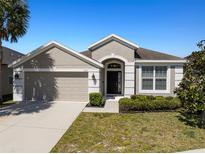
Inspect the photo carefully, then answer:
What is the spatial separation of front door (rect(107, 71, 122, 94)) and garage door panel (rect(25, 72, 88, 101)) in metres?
3.64

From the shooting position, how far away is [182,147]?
6.16 metres

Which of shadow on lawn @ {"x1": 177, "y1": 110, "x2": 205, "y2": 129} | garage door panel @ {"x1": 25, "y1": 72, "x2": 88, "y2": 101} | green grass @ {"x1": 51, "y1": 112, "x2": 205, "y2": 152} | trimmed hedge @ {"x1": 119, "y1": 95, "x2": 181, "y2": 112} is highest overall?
garage door panel @ {"x1": 25, "y1": 72, "x2": 88, "y2": 101}

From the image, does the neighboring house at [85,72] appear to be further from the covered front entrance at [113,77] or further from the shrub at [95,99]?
the shrub at [95,99]

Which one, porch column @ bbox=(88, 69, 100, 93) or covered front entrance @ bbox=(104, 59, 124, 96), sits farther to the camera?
covered front entrance @ bbox=(104, 59, 124, 96)

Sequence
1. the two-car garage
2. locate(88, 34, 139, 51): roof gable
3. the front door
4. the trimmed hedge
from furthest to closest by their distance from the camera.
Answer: the front door < locate(88, 34, 139, 51): roof gable < the two-car garage < the trimmed hedge

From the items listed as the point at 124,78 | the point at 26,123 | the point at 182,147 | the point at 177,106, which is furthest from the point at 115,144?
the point at 124,78

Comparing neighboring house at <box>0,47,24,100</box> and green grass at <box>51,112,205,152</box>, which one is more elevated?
neighboring house at <box>0,47,24,100</box>

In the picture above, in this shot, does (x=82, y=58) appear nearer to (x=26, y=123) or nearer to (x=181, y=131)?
(x=26, y=123)

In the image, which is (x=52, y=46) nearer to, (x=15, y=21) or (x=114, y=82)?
(x=15, y=21)

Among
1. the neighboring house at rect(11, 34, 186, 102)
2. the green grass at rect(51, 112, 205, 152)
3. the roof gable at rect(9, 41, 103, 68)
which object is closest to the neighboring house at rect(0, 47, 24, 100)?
the neighboring house at rect(11, 34, 186, 102)

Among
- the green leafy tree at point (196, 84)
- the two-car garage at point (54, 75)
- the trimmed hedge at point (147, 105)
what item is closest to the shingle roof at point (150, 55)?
the two-car garage at point (54, 75)

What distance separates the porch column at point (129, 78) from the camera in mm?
16000

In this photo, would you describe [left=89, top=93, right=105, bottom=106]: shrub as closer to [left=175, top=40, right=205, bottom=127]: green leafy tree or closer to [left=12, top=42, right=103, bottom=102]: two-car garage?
[left=12, top=42, right=103, bottom=102]: two-car garage

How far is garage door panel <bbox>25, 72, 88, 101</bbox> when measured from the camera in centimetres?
1477
